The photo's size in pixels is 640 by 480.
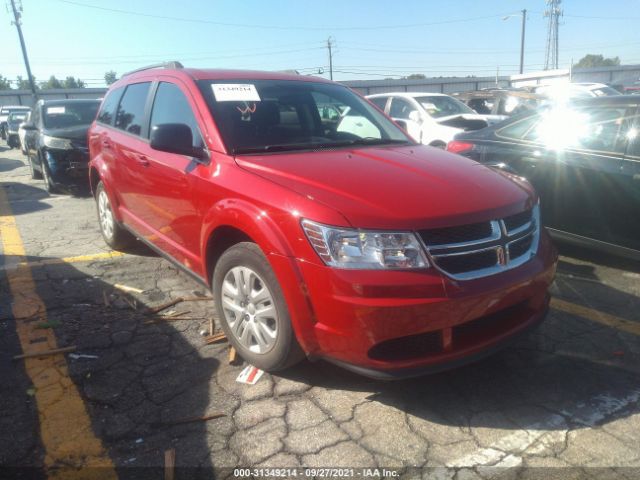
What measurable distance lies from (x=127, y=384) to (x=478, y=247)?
2072mm

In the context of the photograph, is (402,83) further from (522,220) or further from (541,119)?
(522,220)

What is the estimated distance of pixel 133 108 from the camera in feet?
14.4

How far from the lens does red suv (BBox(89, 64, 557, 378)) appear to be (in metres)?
2.27

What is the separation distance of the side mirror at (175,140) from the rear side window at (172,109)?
0.12m

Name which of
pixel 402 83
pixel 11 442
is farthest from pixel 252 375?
pixel 402 83

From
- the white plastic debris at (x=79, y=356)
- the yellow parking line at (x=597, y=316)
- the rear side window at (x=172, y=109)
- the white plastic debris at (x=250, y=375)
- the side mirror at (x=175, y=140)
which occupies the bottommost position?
the yellow parking line at (x=597, y=316)

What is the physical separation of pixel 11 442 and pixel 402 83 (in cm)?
4129

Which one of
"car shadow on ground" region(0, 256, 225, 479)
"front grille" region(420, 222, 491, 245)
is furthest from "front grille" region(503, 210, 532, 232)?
"car shadow on ground" region(0, 256, 225, 479)

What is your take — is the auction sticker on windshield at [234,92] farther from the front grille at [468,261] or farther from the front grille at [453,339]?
the front grille at [453,339]

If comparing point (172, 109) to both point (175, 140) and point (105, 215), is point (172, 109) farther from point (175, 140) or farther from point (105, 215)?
point (105, 215)

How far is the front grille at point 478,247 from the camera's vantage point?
231cm

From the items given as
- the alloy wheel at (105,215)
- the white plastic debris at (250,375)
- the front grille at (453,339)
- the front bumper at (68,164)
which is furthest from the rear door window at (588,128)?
the front bumper at (68,164)

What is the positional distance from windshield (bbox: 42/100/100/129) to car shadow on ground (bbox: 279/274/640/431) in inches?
322

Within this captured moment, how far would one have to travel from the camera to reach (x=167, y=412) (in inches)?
100
